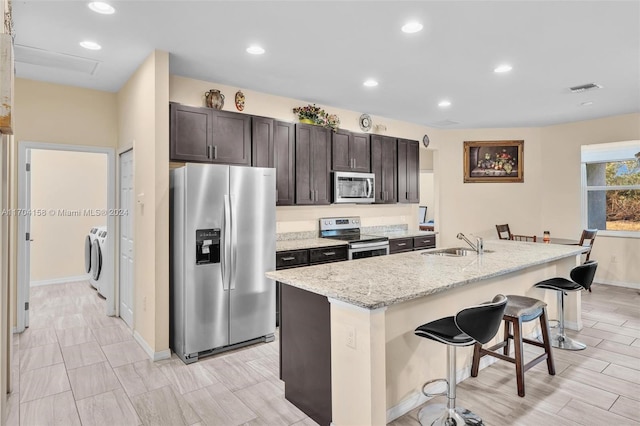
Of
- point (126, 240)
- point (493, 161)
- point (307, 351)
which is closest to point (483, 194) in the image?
point (493, 161)

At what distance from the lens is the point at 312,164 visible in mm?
4820

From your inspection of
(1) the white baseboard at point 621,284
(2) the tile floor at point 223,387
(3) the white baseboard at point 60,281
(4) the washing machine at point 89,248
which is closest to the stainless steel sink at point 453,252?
(2) the tile floor at point 223,387

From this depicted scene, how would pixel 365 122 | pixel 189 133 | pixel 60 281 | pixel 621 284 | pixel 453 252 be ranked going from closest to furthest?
pixel 453 252
pixel 189 133
pixel 365 122
pixel 621 284
pixel 60 281

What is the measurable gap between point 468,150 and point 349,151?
2.88m

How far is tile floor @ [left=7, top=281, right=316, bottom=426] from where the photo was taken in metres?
2.50

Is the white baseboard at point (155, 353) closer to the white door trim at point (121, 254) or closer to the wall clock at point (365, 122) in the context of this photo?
the white door trim at point (121, 254)

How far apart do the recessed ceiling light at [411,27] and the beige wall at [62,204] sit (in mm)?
6256

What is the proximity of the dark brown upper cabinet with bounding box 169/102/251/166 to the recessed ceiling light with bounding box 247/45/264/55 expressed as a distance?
84 centimetres

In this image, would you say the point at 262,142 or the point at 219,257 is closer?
the point at 219,257

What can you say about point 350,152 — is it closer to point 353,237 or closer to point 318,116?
point 318,116

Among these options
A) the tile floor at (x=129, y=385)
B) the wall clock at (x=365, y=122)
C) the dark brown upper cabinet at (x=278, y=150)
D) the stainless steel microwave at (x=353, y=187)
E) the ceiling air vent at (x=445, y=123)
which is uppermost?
the ceiling air vent at (x=445, y=123)

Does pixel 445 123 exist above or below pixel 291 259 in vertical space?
above

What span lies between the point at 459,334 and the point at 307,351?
956mm

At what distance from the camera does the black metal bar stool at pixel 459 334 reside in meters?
2.07
